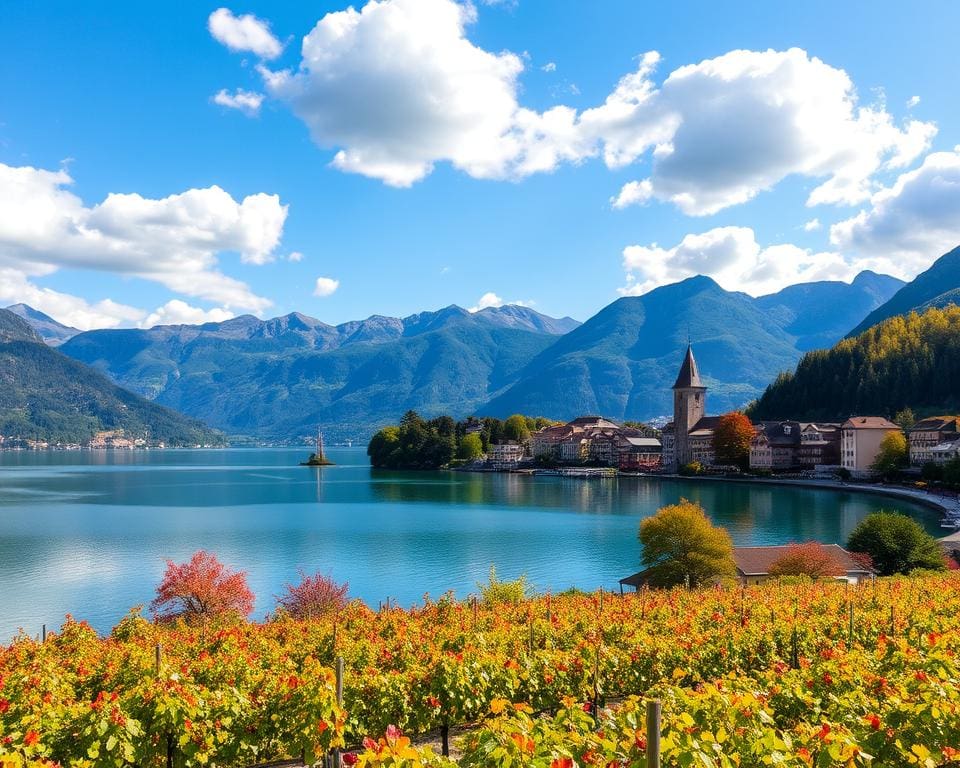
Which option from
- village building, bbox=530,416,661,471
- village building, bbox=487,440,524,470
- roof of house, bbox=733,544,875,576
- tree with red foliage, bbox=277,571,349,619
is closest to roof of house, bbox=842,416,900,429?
village building, bbox=530,416,661,471

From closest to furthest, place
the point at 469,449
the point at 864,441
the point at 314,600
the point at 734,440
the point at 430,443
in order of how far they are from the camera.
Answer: the point at 314,600 → the point at 864,441 → the point at 734,440 → the point at 469,449 → the point at 430,443

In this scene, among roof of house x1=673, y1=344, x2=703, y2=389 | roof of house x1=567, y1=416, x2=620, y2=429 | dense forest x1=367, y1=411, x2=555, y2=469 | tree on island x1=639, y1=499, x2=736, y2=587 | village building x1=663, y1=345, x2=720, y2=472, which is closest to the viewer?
tree on island x1=639, y1=499, x2=736, y2=587

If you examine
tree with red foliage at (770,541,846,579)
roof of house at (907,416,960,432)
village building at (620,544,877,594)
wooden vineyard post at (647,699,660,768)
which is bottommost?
village building at (620,544,877,594)

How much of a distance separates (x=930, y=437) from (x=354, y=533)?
8587 centimetres

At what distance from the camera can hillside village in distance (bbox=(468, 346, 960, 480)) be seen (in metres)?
108

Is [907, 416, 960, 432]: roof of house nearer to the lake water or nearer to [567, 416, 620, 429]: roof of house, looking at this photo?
the lake water

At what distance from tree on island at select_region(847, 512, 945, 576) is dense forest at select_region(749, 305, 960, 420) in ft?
347

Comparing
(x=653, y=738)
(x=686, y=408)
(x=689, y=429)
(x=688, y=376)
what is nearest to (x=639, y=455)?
(x=689, y=429)

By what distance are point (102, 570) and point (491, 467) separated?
390 feet

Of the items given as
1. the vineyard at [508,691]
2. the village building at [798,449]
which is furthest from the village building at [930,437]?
the vineyard at [508,691]

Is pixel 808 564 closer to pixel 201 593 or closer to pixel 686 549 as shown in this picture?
pixel 686 549

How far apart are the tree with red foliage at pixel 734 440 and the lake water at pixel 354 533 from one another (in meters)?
20.1

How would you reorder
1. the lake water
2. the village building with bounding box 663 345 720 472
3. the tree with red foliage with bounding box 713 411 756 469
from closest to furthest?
the lake water
the tree with red foliage with bounding box 713 411 756 469
the village building with bounding box 663 345 720 472

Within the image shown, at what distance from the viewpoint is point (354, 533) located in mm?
60625
